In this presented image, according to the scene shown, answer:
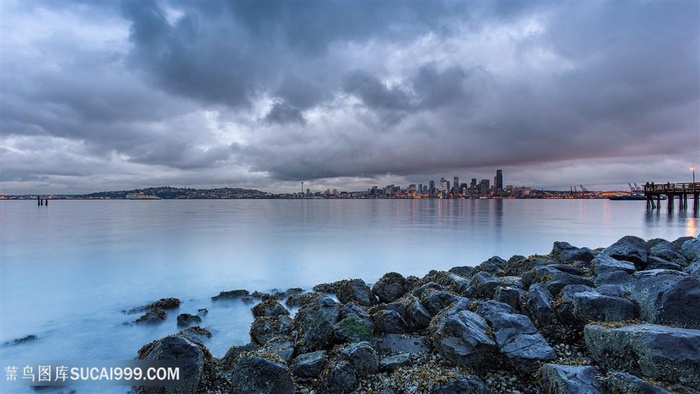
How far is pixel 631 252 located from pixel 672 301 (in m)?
5.10

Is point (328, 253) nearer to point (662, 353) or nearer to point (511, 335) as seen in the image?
point (511, 335)

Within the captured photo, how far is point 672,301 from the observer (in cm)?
577

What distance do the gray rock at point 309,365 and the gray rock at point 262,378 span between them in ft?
1.75

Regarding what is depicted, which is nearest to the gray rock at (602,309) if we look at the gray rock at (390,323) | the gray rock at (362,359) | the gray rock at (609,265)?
the gray rock at (609,265)

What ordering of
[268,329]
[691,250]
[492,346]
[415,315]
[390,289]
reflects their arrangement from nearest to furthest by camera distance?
[492,346]
[415,315]
[268,329]
[691,250]
[390,289]

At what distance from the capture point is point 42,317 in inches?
461

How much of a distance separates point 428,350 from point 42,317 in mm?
12887

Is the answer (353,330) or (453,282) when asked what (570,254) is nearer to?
(453,282)

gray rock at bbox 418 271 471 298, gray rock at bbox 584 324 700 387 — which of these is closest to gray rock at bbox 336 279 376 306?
gray rock at bbox 418 271 471 298

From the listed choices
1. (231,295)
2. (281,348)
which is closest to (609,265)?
(281,348)

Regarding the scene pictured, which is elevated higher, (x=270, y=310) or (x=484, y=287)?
(x=484, y=287)

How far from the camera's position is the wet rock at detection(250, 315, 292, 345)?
886 centimetres

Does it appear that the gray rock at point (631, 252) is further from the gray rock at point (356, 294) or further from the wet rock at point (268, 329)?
the wet rock at point (268, 329)

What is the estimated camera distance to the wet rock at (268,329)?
29.1 ft
